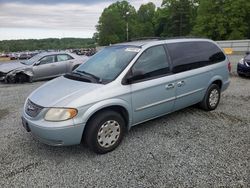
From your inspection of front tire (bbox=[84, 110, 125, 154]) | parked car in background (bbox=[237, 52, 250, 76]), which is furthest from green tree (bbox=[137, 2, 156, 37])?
front tire (bbox=[84, 110, 125, 154])

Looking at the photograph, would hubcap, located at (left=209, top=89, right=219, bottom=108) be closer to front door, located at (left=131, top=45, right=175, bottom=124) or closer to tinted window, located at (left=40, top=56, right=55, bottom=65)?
front door, located at (left=131, top=45, right=175, bottom=124)

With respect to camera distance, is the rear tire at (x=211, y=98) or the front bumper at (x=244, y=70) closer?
the rear tire at (x=211, y=98)

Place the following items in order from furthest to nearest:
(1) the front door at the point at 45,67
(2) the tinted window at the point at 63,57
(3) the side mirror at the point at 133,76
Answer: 1. (2) the tinted window at the point at 63,57
2. (1) the front door at the point at 45,67
3. (3) the side mirror at the point at 133,76

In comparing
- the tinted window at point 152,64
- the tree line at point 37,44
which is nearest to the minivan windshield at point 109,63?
the tinted window at point 152,64

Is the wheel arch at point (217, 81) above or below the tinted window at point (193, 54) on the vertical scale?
below

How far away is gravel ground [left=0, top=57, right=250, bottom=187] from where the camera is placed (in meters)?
3.12

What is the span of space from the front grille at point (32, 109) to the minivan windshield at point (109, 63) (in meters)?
1.03

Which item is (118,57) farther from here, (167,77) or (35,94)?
(35,94)

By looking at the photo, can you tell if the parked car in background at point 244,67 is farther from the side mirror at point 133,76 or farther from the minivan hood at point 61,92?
the minivan hood at point 61,92

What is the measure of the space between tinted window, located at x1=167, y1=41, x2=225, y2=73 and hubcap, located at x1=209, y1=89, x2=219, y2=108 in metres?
0.69

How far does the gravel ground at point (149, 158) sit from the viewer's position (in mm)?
3123

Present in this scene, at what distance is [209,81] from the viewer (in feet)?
17.6

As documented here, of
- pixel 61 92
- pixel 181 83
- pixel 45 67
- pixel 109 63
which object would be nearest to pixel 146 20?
pixel 45 67

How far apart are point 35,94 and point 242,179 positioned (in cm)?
326
